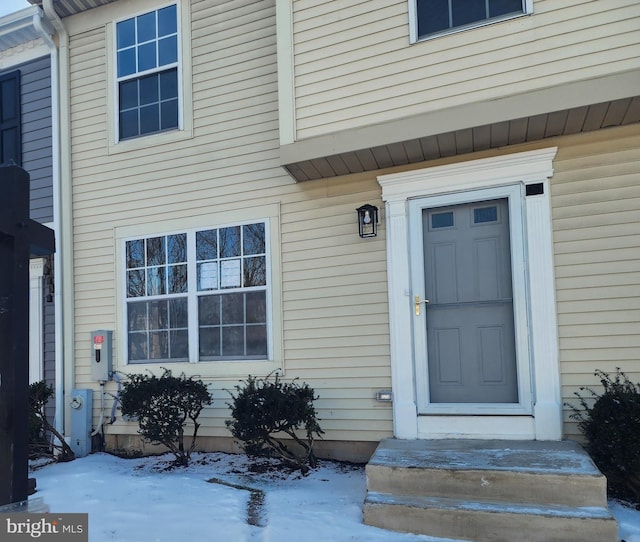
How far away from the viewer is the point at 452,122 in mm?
4031

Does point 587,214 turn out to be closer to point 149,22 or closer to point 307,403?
point 307,403

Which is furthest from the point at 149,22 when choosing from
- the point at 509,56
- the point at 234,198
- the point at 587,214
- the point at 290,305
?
the point at 587,214

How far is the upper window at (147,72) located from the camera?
5.81 metres

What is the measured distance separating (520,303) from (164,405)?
3.16 m

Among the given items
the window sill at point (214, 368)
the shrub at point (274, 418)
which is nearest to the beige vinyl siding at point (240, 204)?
the window sill at point (214, 368)

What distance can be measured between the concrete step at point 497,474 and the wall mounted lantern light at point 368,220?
73.4 inches

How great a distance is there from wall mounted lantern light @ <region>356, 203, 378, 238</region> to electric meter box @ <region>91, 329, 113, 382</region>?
120 inches

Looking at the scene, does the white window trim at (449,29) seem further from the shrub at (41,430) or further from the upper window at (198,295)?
the shrub at (41,430)

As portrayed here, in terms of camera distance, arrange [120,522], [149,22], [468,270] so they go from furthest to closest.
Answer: [149,22] < [468,270] < [120,522]

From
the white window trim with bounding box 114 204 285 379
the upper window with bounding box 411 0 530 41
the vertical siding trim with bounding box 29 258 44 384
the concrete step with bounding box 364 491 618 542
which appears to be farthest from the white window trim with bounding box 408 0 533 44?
the vertical siding trim with bounding box 29 258 44 384

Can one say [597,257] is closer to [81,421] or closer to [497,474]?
[497,474]

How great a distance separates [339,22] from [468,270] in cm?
234

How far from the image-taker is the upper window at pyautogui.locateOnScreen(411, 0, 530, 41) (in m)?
4.08

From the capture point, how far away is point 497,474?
3.33 metres
